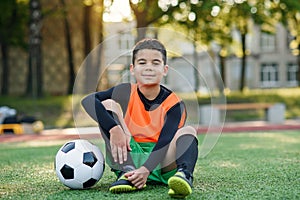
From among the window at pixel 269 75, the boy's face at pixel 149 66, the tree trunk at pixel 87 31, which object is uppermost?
the tree trunk at pixel 87 31

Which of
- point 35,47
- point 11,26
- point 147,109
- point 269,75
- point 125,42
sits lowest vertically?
Answer: point 269,75

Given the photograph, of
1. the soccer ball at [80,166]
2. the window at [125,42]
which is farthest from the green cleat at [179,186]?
the window at [125,42]

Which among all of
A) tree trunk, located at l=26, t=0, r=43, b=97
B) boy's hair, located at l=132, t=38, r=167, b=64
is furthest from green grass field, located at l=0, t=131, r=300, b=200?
tree trunk, located at l=26, t=0, r=43, b=97

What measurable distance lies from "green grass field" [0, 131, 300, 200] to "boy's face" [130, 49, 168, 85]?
80cm

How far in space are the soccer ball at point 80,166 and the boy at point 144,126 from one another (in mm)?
165

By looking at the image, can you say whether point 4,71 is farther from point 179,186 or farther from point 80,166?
point 179,186

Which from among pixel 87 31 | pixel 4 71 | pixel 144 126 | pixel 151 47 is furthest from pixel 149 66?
pixel 4 71

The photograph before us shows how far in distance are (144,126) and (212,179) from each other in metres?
0.91

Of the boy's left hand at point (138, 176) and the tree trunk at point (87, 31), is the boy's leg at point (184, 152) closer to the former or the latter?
the boy's left hand at point (138, 176)

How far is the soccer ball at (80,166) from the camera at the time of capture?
4218 mm

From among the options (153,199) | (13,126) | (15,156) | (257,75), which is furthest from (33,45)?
(257,75)

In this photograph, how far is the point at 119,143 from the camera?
158 inches

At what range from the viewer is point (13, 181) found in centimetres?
485

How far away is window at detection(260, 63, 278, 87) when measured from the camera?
4712 centimetres
